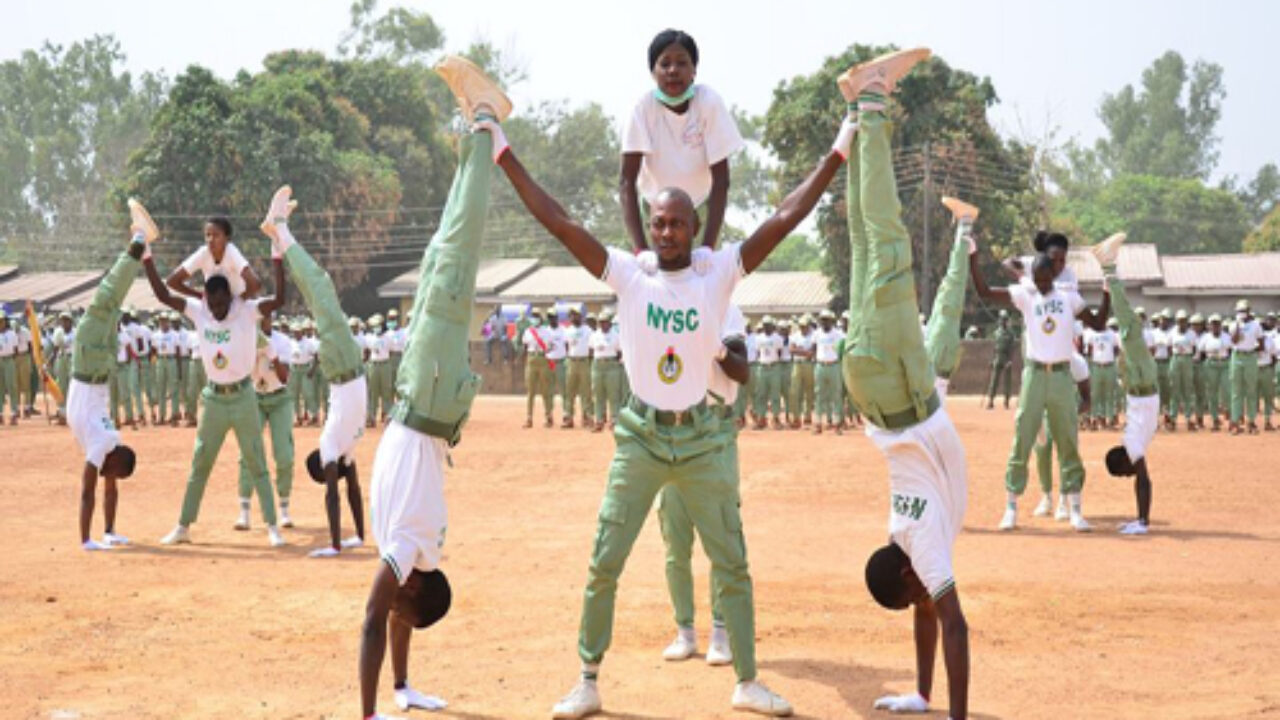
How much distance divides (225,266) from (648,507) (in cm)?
676

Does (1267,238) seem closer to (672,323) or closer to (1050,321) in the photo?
(1050,321)

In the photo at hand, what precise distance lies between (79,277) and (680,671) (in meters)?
58.9

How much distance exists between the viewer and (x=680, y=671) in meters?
7.40

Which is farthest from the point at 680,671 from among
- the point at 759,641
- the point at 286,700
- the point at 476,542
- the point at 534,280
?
the point at 534,280

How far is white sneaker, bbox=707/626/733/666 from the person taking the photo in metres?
7.53

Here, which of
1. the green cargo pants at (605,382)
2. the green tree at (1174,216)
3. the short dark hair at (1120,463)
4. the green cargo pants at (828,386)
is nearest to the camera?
the short dark hair at (1120,463)

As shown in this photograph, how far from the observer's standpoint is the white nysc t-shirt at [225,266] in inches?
456

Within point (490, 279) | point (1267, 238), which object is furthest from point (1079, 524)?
point (1267, 238)

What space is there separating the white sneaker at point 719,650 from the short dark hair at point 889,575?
1.52 meters

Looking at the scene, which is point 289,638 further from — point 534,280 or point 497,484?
point 534,280

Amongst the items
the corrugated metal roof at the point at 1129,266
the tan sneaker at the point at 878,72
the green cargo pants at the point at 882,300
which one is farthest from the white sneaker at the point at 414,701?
the corrugated metal roof at the point at 1129,266

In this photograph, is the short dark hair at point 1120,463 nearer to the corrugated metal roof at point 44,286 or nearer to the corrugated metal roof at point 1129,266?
the corrugated metal roof at point 1129,266

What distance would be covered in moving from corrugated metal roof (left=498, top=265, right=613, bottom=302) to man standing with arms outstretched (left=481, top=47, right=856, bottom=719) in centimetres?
4283

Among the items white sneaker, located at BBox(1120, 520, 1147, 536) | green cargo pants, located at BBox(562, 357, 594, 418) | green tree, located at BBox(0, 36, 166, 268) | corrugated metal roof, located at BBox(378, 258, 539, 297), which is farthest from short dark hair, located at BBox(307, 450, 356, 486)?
green tree, located at BBox(0, 36, 166, 268)
